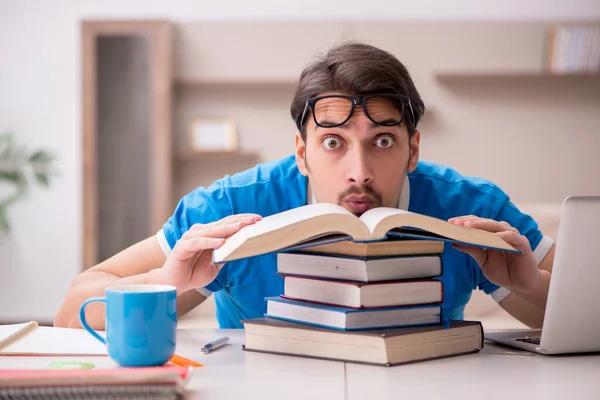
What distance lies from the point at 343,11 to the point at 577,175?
1768 millimetres

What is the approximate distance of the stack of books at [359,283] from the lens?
37.1 inches

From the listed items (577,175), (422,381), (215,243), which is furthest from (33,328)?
(577,175)

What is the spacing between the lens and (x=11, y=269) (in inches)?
181

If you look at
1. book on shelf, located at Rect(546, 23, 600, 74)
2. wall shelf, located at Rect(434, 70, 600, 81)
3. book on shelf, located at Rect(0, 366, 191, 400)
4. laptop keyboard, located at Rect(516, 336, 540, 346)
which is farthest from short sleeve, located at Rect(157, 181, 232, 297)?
book on shelf, located at Rect(546, 23, 600, 74)

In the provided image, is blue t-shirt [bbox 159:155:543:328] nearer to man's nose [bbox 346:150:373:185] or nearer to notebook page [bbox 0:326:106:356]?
man's nose [bbox 346:150:373:185]

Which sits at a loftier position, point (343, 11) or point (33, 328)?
point (343, 11)

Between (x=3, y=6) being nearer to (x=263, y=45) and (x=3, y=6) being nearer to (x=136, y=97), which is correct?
(x=136, y=97)

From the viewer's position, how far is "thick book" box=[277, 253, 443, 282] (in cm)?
100

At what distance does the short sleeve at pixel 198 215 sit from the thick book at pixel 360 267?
1.71ft

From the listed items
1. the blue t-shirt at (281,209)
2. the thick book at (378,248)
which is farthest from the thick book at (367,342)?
the blue t-shirt at (281,209)

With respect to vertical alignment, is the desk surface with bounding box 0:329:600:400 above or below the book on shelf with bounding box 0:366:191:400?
below

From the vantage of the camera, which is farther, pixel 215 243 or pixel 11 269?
pixel 11 269

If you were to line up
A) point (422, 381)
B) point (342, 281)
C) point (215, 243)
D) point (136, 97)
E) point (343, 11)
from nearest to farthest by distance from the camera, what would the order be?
point (422, 381), point (342, 281), point (215, 243), point (136, 97), point (343, 11)

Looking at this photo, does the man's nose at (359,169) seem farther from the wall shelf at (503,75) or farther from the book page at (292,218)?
the wall shelf at (503,75)
